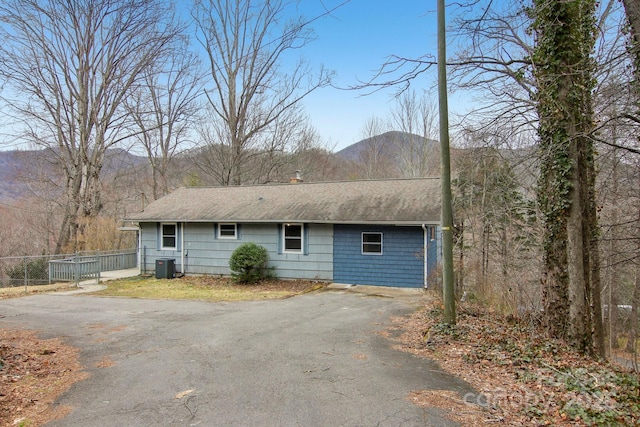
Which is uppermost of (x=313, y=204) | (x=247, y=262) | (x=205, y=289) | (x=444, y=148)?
(x=444, y=148)

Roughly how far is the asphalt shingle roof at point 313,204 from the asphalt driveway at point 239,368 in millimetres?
4510

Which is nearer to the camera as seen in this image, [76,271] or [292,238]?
[292,238]

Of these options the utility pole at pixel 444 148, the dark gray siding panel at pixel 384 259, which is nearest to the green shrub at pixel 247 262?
the dark gray siding panel at pixel 384 259

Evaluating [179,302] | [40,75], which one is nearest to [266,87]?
[40,75]

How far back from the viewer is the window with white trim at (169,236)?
16969 millimetres

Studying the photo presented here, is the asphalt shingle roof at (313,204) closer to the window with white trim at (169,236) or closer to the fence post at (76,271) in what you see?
the window with white trim at (169,236)

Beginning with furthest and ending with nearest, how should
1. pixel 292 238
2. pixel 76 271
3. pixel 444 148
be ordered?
pixel 76 271
pixel 292 238
pixel 444 148

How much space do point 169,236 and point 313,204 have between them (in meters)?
6.74

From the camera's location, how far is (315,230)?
576 inches

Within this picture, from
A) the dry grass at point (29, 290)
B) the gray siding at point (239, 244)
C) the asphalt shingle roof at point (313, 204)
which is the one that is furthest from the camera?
the gray siding at point (239, 244)

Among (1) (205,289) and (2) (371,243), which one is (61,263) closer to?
(1) (205,289)

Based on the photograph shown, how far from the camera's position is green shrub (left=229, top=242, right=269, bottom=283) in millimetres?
14297

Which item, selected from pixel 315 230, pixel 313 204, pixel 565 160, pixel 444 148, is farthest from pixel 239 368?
pixel 313 204

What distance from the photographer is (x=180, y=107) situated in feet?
87.7
